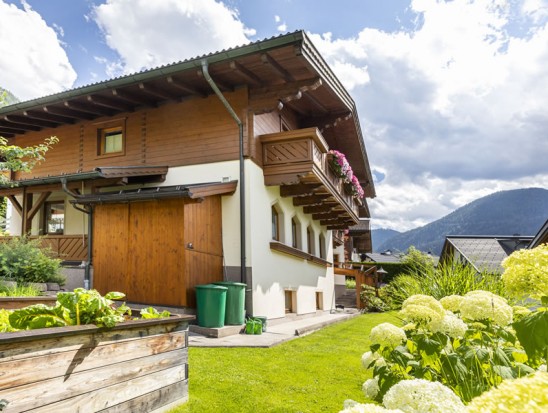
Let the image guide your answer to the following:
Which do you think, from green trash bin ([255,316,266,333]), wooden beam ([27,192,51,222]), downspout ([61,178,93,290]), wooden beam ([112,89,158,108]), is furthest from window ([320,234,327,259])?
wooden beam ([27,192,51,222])

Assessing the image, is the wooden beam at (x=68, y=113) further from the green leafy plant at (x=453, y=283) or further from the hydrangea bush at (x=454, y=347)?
the hydrangea bush at (x=454, y=347)

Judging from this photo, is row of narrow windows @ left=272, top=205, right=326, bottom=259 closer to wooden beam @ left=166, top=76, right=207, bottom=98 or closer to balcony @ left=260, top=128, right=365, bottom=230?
balcony @ left=260, top=128, right=365, bottom=230

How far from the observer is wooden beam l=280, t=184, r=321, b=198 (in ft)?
37.8

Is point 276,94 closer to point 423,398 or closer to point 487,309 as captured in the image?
point 487,309

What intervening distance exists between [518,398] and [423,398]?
95cm

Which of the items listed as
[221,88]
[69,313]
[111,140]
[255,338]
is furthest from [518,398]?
[111,140]

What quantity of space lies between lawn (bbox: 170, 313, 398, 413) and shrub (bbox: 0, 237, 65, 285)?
14.3 ft

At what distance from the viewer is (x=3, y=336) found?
2334mm

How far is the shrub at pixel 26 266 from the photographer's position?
8438 millimetres

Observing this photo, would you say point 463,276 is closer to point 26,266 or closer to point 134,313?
point 134,313

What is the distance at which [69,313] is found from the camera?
3049 millimetres

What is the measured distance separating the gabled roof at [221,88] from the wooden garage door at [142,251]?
10.4 ft

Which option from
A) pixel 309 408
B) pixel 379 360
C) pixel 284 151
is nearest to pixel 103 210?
pixel 284 151

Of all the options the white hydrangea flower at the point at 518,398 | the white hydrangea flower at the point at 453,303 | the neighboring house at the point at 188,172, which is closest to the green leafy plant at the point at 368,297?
the neighboring house at the point at 188,172
